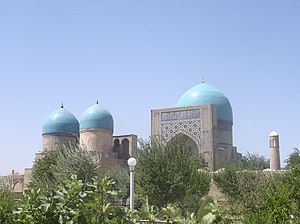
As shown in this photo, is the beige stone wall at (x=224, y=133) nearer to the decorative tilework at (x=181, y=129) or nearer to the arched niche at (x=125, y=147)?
the decorative tilework at (x=181, y=129)

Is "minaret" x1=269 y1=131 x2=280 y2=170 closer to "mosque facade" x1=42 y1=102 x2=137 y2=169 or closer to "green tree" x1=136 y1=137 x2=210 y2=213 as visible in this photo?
"mosque facade" x1=42 y1=102 x2=137 y2=169

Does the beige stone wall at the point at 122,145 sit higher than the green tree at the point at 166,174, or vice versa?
the beige stone wall at the point at 122,145

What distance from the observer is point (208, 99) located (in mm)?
33125

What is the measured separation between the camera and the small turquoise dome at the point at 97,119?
33.1 meters

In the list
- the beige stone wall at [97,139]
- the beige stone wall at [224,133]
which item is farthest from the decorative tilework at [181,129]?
the beige stone wall at [97,139]

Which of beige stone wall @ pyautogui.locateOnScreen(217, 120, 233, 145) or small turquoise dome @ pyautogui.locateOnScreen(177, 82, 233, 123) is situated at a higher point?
small turquoise dome @ pyautogui.locateOnScreen(177, 82, 233, 123)

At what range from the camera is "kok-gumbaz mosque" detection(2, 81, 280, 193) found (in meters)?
30.1

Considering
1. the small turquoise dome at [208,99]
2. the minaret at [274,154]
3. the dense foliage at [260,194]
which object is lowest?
the dense foliage at [260,194]

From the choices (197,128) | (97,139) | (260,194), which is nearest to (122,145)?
(97,139)

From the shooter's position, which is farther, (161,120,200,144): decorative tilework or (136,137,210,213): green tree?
(161,120,200,144): decorative tilework

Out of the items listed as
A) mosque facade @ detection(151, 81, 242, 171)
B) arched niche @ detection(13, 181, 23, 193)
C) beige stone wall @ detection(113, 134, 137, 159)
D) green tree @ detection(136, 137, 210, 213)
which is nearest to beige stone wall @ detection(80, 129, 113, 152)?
beige stone wall @ detection(113, 134, 137, 159)

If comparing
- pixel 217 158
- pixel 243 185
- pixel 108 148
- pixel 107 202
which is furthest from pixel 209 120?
pixel 107 202

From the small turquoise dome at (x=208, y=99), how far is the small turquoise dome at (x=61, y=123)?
876 centimetres

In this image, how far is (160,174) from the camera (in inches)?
639
